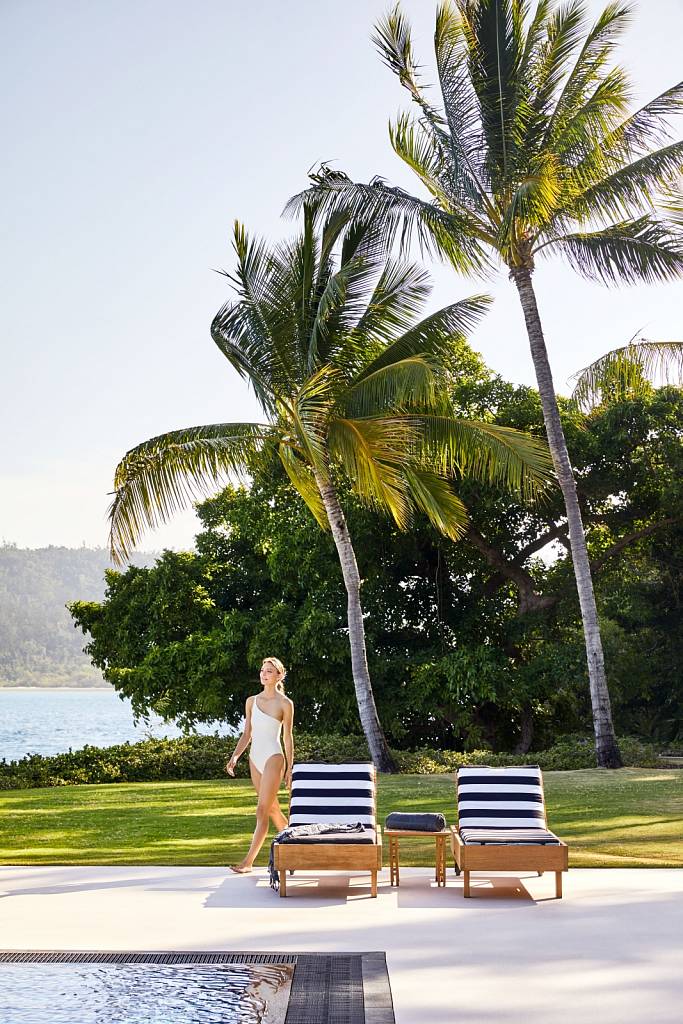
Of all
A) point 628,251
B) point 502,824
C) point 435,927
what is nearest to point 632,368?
point 628,251

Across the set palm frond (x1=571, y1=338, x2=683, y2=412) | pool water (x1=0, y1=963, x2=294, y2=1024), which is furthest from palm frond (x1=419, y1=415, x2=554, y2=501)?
pool water (x1=0, y1=963, x2=294, y2=1024)

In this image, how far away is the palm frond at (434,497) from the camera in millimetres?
16859

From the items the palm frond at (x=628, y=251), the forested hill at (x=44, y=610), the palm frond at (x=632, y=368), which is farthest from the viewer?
the forested hill at (x=44, y=610)

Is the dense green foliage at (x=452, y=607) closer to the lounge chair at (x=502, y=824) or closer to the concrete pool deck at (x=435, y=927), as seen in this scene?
the lounge chair at (x=502, y=824)

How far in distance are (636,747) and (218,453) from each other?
9.34m

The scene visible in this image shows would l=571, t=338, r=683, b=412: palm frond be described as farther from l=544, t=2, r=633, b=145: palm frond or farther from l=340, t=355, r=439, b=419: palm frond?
l=544, t=2, r=633, b=145: palm frond

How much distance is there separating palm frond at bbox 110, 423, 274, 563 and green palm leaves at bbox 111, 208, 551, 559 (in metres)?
0.02

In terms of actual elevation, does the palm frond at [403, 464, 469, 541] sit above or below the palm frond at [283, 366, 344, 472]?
below

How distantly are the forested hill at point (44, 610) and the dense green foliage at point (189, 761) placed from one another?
8210cm

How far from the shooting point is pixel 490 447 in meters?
16.1

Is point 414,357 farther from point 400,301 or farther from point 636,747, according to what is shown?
point 636,747

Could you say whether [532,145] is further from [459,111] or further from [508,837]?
[508,837]

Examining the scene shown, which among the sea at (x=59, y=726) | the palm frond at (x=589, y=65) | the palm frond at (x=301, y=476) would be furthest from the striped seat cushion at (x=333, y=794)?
the sea at (x=59, y=726)

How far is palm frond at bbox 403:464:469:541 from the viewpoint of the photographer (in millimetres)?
16859
